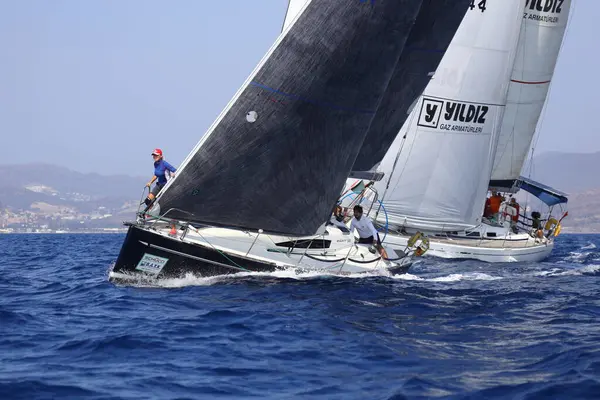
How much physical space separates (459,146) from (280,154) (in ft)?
38.3

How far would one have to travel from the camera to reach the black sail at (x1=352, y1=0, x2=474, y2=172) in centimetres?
1750

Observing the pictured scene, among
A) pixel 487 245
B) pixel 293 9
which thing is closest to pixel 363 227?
pixel 293 9

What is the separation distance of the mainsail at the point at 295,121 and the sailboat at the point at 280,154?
2 centimetres

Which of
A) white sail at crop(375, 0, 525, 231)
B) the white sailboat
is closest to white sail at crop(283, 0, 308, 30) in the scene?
the white sailboat

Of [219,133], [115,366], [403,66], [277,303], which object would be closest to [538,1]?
[403,66]

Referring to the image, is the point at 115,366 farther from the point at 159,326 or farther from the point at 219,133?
the point at 219,133

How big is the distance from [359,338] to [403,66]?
8.69 m

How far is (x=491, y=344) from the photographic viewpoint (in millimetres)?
10188

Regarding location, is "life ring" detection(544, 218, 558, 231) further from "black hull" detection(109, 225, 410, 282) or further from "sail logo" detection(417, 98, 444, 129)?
"black hull" detection(109, 225, 410, 282)

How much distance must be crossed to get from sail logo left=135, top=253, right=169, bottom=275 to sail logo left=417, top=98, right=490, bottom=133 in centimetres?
1294

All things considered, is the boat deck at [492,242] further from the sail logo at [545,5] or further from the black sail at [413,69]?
the black sail at [413,69]

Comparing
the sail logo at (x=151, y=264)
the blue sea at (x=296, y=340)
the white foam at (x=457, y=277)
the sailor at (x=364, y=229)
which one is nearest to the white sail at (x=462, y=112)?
the white foam at (x=457, y=277)

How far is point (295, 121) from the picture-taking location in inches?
587

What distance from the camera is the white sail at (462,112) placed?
25094 mm
